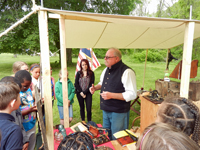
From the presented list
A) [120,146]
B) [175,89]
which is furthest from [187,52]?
[175,89]

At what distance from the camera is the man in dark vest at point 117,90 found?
2.11 m

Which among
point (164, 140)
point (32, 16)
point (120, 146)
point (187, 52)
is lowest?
point (120, 146)

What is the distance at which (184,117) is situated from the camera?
3.40ft

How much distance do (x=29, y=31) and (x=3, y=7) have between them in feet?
9.75

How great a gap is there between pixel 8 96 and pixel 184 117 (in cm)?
149

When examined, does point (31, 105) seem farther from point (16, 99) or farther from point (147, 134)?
point (147, 134)

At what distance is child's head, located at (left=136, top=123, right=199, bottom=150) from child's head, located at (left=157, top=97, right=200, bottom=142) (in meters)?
0.36

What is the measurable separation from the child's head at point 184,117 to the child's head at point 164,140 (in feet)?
1.18

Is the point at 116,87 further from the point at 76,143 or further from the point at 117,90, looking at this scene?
the point at 76,143

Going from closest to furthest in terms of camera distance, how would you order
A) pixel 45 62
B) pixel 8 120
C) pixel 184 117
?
pixel 184 117 → pixel 8 120 → pixel 45 62

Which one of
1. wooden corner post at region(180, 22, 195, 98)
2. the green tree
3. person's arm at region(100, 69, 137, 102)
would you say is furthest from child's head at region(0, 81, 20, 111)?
the green tree

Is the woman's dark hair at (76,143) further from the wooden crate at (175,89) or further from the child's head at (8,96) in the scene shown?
the wooden crate at (175,89)

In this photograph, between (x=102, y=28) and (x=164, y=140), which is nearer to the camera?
(x=164, y=140)

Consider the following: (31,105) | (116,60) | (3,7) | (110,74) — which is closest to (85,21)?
(116,60)
